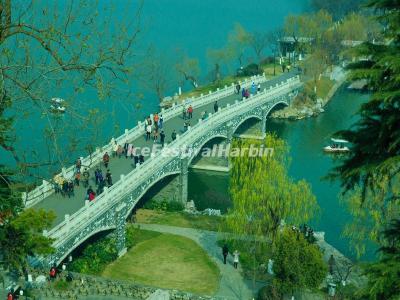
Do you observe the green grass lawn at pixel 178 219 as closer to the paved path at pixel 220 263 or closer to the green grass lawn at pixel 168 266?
the paved path at pixel 220 263

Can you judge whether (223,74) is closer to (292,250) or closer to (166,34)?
(166,34)

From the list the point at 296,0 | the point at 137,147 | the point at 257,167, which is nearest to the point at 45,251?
the point at 257,167

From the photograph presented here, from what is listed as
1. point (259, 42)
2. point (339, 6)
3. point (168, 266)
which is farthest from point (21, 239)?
point (339, 6)

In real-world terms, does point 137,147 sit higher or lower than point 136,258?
higher

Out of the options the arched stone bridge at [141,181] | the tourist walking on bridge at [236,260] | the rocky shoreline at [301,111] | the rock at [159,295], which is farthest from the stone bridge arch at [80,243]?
the rocky shoreline at [301,111]

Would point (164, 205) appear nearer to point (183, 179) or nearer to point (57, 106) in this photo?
point (183, 179)
